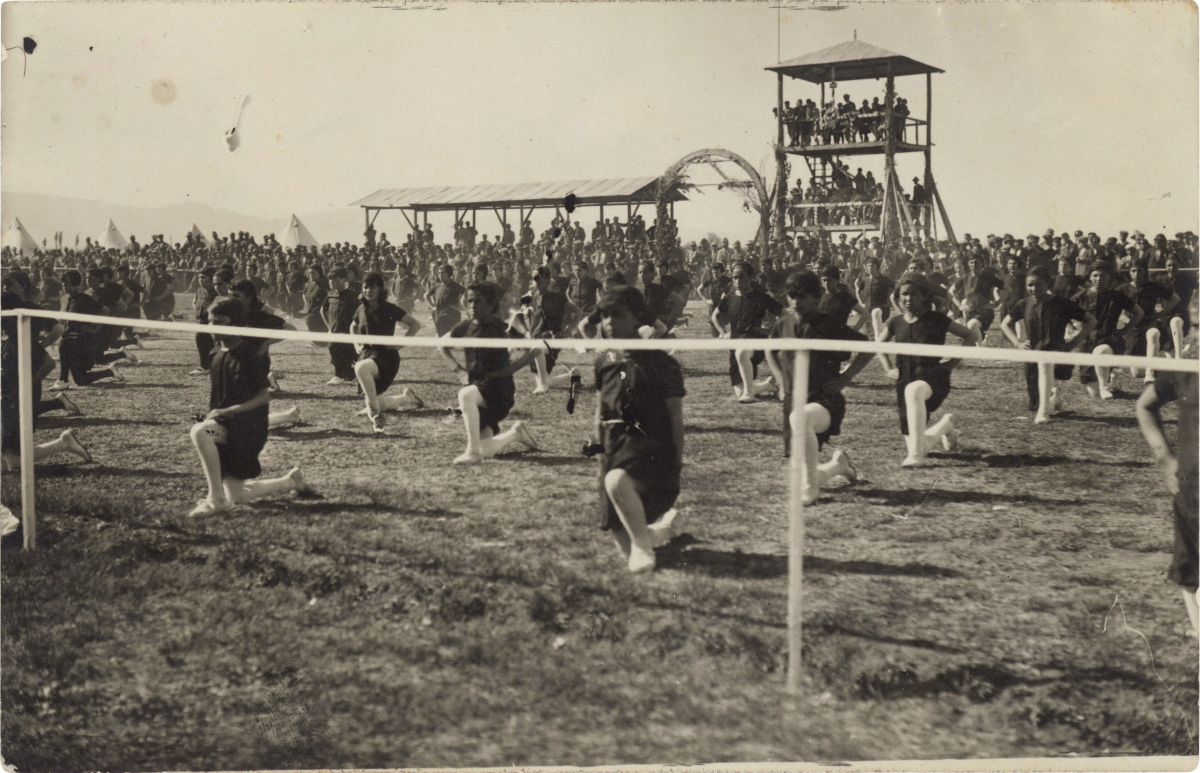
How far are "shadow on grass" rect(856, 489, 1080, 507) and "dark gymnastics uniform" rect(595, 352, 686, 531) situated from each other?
8.35 feet

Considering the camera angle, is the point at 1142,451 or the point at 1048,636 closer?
the point at 1048,636

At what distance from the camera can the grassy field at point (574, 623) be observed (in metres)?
3.96

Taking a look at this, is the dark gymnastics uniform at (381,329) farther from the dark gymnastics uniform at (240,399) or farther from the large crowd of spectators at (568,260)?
the large crowd of spectators at (568,260)

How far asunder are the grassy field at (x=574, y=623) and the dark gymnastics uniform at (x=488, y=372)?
0.41 meters

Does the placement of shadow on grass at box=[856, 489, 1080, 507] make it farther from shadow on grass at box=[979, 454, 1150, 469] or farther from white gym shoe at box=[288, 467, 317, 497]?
white gym shoe at box=[288, 467, 317, 497]

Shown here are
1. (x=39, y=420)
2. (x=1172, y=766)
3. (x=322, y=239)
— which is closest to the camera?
(x=1172, y=766)

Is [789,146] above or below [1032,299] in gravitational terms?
above

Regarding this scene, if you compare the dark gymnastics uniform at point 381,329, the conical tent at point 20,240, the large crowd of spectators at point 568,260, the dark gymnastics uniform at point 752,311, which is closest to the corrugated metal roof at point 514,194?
the large crowd of spectators at point 568,260

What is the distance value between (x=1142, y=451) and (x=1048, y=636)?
16.0 feet

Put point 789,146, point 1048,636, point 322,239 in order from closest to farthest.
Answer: point 1048,636
point 789,146
point 322,239

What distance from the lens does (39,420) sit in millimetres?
11750

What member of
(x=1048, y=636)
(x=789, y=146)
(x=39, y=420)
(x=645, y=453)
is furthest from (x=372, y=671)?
(x=789, y=146)

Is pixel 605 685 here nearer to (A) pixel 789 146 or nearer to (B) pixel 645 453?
(B) pixel 645 453

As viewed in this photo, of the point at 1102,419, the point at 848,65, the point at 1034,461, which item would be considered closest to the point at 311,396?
the point at 1034,461
